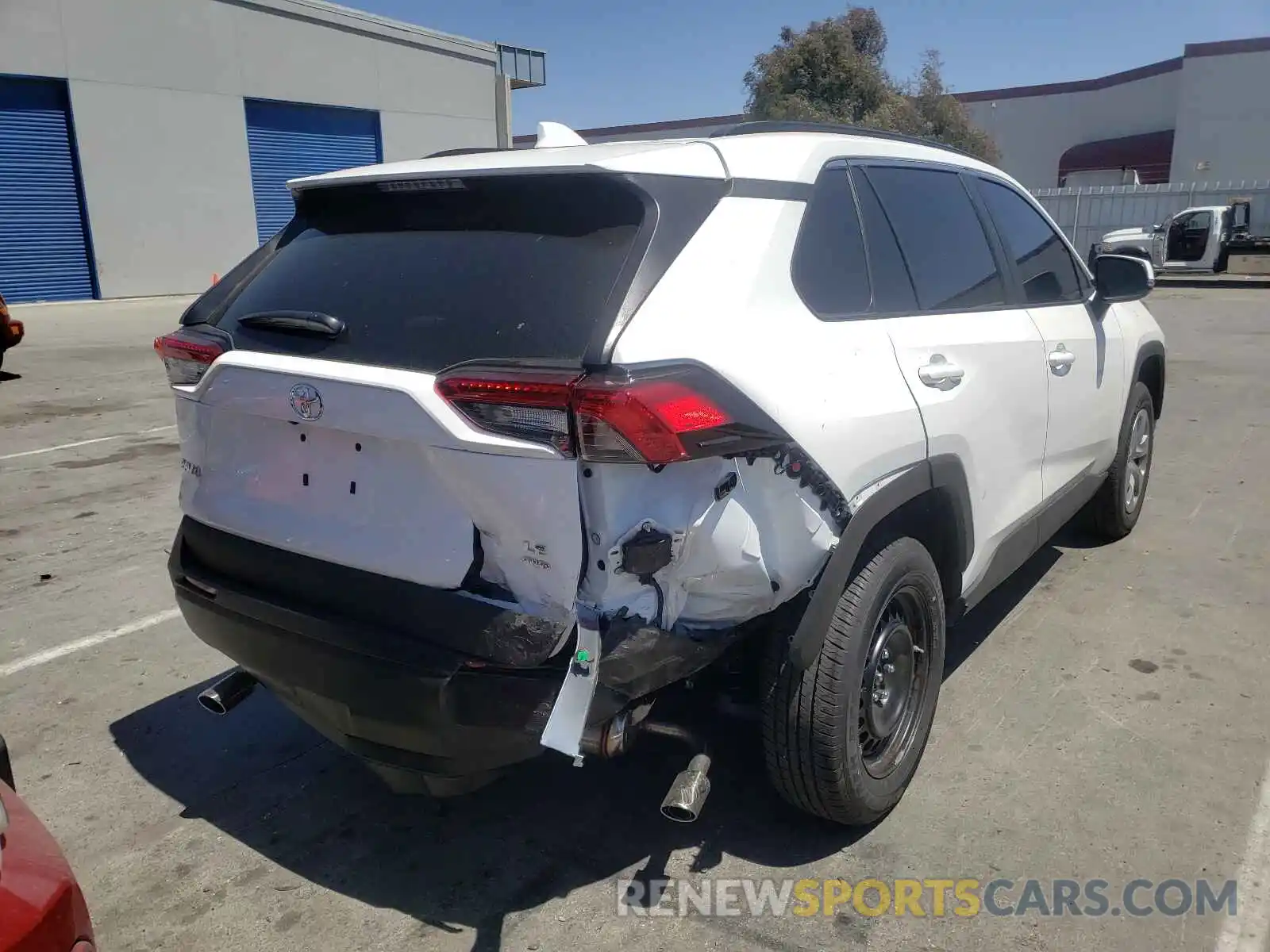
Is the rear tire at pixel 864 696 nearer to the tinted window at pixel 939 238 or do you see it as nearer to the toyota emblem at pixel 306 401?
the tinted window at pixel 939 238

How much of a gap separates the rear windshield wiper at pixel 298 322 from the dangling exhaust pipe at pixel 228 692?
1.05 metres

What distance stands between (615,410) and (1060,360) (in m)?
2.53

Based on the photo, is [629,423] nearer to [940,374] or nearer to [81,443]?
[940,374]

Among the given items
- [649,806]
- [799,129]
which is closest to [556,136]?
[799,129]

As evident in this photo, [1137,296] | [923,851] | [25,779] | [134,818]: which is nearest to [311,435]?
[134,818]

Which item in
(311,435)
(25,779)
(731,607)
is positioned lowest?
(25,779)

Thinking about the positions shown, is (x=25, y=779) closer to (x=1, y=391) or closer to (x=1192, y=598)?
(x=1192, y=598)

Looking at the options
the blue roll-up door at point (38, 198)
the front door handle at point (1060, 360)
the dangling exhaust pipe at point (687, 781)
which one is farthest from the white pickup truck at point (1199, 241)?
the dangling exhaust pipe at point (687, 781)

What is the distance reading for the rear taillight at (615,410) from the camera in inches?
80.4

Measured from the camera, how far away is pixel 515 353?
220cm

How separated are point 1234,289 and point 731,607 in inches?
1011

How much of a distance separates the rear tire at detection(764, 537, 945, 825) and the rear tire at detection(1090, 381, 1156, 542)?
98.1 inches

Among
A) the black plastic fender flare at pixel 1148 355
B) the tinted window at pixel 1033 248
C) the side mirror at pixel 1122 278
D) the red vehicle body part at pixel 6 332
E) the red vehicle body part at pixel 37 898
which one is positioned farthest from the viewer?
the red vehicle body part at pixel 6 332

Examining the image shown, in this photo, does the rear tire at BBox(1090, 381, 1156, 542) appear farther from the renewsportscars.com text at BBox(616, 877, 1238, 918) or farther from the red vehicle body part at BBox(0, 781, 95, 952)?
the red vehicle body part at BBox(0, 781, 95, 952)
